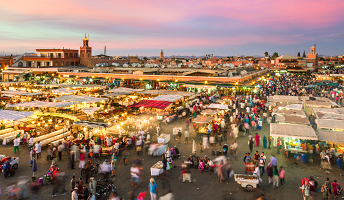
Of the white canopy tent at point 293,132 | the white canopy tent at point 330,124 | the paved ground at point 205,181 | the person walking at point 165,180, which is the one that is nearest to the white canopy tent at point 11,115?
the paved ground at point 205,181

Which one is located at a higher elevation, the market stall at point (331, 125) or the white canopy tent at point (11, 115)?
the market stall at point (331, 125)

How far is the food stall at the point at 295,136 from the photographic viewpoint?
1140 cm

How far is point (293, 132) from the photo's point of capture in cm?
1186

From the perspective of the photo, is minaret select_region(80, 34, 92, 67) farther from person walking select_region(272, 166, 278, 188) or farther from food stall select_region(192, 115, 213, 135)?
person walking select_region(272, 166, 278, 188)

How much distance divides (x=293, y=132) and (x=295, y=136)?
363mm

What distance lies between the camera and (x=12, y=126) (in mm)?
16406

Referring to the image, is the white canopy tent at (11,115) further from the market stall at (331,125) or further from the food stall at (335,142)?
the market stall at (331,125)

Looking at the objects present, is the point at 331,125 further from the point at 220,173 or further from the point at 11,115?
the point at 11,115

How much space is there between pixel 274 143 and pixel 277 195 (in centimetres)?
538

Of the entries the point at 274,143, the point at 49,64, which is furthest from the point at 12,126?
the point at 49,64

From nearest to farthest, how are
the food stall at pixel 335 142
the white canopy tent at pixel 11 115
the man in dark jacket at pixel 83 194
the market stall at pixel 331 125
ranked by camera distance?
1. the man in dark jacket at pixel 83 194
2. the food stall at pixel 335 142
3. the market stall at pixel 331 125
4. the white canopy tent at pixel 11 115

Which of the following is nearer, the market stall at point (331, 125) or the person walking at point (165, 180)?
the person walking at point (165, 180)

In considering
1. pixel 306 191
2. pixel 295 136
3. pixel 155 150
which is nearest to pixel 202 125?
pixel 155 150

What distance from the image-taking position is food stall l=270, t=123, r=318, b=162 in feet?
37.4
